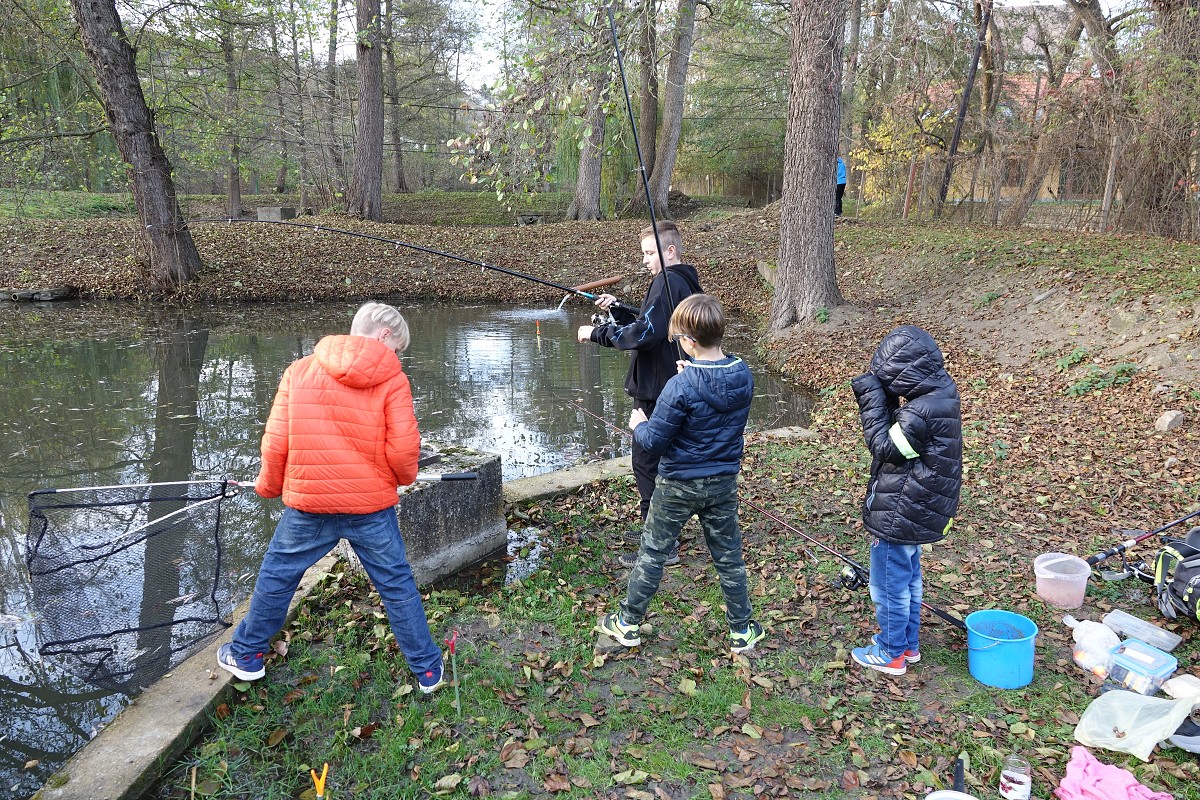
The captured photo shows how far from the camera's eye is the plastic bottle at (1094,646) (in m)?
3.65

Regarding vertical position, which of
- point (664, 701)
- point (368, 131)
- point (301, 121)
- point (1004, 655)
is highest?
point (301, 121)

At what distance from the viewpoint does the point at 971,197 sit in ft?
59.0

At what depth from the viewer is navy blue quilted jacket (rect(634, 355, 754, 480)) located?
3.47 metres

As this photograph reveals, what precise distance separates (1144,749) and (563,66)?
6.41 m

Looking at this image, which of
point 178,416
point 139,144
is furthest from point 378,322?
point 139,144

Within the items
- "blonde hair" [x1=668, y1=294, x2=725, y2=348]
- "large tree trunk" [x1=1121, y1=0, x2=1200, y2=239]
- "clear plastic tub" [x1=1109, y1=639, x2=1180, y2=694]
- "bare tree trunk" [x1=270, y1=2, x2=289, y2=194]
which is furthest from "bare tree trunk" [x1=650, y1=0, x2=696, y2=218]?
"clear plastic tub" [x1=1109, y1=639, x2=1180, y2=694]

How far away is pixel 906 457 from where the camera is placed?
11.0 ft

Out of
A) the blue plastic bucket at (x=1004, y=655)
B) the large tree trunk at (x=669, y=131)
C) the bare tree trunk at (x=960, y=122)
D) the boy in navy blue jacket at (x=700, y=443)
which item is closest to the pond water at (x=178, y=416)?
the boy in navy blue jacket at (x=700, y=443)

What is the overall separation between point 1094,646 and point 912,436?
1.56 meters

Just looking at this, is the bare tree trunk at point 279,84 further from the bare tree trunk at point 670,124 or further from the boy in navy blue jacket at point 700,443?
the boy in navy blue jacket at point 700,443

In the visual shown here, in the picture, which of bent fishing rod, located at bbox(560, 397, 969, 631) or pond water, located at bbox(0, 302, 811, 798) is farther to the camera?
bent fishing rod, located at bbox(560, 397, 969, 631)

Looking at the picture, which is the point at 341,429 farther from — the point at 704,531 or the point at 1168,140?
the point at 1168,140

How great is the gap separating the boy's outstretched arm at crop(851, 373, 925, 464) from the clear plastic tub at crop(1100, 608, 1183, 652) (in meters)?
1.65

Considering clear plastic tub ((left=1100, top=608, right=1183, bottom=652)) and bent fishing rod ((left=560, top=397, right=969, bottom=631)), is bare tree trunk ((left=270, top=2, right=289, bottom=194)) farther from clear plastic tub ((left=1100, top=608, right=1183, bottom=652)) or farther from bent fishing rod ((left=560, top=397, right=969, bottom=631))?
clear plastic tub ((left=1100, top=608, right=1183, bottom=652))
